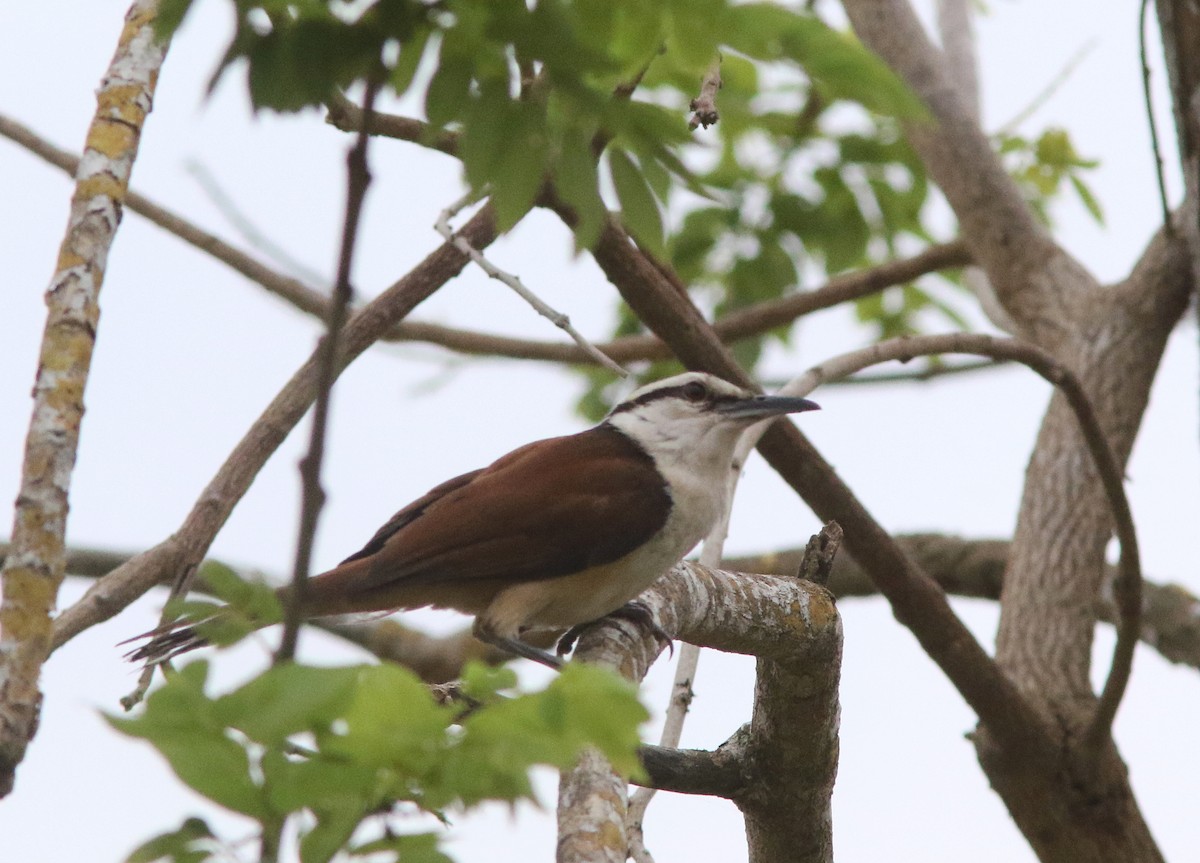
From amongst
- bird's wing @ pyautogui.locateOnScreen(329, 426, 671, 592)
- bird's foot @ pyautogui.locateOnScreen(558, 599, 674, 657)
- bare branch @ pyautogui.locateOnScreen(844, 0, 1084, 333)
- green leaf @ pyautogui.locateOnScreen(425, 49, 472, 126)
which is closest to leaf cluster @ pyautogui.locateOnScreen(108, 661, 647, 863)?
green leaf @ pyautogui.locateOnScreen(425, 49, 472, 126)

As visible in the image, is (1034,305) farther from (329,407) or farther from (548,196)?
(329,407)

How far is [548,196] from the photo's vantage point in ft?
14.1

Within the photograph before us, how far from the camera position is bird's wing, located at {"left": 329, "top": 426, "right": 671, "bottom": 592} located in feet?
14.2

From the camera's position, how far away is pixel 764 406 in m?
4.81

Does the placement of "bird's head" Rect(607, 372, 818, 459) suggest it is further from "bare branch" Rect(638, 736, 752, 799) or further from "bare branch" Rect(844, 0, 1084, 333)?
"bare branch" Rect(844, 0, 1084, 333)

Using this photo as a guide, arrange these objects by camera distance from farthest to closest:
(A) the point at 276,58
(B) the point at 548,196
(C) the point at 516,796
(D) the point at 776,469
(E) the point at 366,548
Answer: (D) the point at 776,469 → (E) the point at 366,548 → (B) the point at 548,196 → (A) the point at 276,58 → (C) the point at 516,796

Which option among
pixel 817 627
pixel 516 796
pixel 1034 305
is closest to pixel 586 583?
pixel 817 627

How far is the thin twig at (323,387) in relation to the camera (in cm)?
155

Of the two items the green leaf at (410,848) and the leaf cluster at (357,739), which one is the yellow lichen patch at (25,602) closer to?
the leaf cluster at (357,739)

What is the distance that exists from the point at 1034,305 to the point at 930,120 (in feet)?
14.8

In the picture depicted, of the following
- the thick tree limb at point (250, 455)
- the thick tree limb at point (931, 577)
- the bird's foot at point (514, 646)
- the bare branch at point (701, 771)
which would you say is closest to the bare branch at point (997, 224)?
the thick tree limb at point (931, 577)

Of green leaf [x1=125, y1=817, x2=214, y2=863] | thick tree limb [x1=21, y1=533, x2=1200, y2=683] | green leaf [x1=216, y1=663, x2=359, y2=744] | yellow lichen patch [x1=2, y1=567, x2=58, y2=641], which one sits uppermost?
thick tree limb [x1=21, y1=533, x2=1200, y2=683]

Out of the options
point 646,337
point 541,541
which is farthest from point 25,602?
point 646,337

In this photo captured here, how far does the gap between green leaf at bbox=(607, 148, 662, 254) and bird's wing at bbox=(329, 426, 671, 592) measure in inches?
78.0
